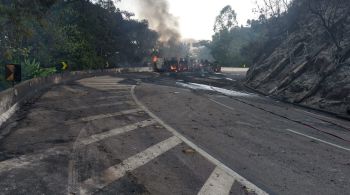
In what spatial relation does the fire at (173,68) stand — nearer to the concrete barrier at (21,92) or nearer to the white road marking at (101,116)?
the concrete barrier at (21,92)

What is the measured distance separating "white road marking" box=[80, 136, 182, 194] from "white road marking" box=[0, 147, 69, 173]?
1.27 metres

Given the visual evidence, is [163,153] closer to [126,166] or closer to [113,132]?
[126,166]

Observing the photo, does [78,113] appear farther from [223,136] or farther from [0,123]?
[223,136]

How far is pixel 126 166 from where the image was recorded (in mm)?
6125

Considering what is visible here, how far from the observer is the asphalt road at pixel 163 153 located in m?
5.37

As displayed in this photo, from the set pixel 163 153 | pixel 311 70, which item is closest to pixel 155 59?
pixel 311 70

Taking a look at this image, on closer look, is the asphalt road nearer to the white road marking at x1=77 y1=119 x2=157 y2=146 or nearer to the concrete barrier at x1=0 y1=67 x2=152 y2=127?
the white road marking at x1=77 y1=119 x2=157 y2=146

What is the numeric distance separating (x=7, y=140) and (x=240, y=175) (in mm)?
4674

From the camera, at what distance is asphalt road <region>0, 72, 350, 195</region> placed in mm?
5371

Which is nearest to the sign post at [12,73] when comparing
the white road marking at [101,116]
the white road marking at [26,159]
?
the white road marking at [101,116]

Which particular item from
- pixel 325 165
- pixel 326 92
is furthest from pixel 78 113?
pixel 326 92

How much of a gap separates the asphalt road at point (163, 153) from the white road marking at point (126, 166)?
1 cm

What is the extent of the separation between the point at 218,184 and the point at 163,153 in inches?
70.0

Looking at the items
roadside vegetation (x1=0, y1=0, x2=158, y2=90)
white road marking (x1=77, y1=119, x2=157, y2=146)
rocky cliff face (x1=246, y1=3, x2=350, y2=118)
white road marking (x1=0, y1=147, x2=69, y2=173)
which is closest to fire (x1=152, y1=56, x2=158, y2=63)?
roadside vegetation (x1=0, y1=0, x2=158, y2=90)
